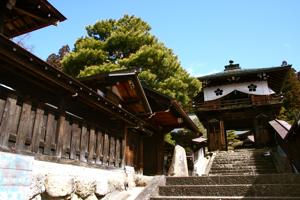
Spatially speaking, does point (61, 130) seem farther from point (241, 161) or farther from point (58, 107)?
point (241, 161)

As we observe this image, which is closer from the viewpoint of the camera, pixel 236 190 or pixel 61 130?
pixel 236 190

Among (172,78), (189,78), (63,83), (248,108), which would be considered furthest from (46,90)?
(248,108)

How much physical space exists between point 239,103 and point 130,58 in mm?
14740

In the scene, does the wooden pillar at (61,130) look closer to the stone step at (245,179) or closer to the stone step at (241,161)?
the stone step at (245,179)

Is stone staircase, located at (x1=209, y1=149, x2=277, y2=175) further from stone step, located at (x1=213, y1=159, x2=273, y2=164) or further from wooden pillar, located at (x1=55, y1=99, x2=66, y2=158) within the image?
wooden pillar, located at (x1=55, y1=99, x2=66, y2=158)

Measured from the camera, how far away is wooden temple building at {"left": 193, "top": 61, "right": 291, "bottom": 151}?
26297 millimetres

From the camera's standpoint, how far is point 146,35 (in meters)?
22.1

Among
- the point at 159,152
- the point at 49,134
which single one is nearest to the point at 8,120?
the point at 49,134

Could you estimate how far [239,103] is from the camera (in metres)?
28.3

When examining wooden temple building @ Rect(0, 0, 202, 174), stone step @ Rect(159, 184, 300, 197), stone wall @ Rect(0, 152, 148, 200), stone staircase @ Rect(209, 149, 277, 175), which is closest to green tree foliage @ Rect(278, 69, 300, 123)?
stone staircase @ Rect(209, 149, 277, 175)

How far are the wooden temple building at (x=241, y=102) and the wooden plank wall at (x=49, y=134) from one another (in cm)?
Result: 2099

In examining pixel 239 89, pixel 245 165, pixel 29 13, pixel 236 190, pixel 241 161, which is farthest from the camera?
pixel 239 89

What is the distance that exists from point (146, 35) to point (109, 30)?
3916 millimetres

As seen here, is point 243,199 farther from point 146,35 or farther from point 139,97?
point 146,35
